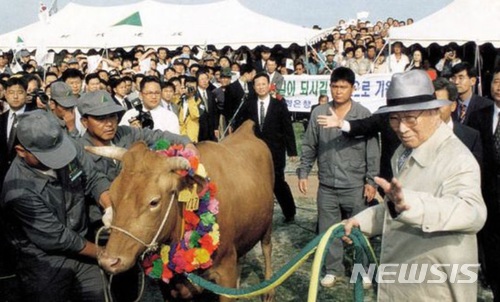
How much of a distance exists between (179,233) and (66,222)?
771mm

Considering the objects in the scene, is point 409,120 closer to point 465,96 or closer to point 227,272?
point 227,272

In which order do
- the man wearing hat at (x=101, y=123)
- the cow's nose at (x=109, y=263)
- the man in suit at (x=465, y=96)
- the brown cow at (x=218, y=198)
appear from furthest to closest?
1. the man in suit at (x=465, y=96)
2. the man wearing hat at (x=101, y=123)
3. the brown cow at (x=218, y=198)
4. the cow's nose at (x=109, y=263)

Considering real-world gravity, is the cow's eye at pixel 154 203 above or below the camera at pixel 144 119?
below

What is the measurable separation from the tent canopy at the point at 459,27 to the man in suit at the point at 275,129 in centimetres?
723

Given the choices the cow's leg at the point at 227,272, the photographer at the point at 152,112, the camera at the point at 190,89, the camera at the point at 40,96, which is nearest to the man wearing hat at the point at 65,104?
the photographer at the point at 152,112

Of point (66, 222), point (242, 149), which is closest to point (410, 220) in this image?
point (66, 222)

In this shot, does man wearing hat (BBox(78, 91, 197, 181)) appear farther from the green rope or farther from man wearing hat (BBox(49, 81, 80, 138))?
man wearing hat (BBox(49, 81, 80, 138))

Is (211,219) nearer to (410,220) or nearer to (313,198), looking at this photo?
(410,220)

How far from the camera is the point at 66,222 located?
384 cm

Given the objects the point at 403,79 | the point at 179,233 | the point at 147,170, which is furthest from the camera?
the point at 179,233

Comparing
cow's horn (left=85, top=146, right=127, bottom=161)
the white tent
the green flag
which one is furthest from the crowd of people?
the green flag

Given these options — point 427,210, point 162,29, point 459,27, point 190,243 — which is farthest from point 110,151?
point 162,29

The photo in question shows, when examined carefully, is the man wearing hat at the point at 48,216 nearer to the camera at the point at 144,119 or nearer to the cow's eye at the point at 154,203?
the cow's eye at the point at 154,203

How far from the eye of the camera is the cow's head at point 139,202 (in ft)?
11.3
